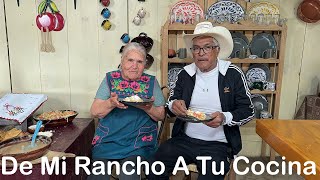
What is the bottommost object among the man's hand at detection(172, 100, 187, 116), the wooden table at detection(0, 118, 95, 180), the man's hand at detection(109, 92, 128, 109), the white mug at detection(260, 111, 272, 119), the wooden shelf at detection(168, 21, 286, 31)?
the wooden table at detection(0, 118, 95, 180)

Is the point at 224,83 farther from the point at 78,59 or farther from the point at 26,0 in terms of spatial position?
the point at 26,0

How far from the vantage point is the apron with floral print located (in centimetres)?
192

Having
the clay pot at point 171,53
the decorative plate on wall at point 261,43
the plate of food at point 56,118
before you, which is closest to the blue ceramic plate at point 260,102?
the decorative plate on wall at point 261,43

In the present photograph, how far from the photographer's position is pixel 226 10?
2652 millimetres

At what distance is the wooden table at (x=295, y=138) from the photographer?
1222 mm

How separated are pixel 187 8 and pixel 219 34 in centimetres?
80

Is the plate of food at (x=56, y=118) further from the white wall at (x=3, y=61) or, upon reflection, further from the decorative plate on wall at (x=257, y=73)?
the decorative plate on wall at (x=257, y=73)

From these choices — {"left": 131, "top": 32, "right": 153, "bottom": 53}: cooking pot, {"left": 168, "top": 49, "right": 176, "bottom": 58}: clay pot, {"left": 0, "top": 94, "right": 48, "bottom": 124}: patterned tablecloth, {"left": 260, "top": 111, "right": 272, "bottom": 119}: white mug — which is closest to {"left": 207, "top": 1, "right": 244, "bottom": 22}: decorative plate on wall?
{"left": 168, "top": 49, "right": 176, "bottom": 58}: clay pot

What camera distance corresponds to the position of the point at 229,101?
1.97m

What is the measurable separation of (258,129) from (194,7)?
1.41 meters

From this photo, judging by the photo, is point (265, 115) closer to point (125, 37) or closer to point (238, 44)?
point (238, 44)

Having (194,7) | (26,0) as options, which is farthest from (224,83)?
(26,0)

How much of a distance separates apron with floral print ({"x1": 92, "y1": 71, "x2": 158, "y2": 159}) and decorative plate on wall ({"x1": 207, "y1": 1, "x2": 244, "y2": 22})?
3.25ft

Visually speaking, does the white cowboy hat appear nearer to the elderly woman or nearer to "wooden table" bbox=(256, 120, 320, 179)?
the elderly woman
